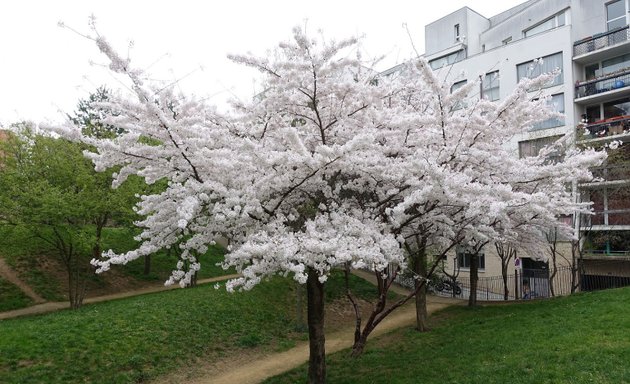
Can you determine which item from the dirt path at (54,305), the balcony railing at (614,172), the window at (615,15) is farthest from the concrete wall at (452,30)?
the dirt path at (54,305)

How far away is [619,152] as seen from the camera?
17.6 metres

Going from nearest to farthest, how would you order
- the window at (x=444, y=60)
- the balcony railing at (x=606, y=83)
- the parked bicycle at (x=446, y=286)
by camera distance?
the parked bicycle at (x=446, y=286) → the balcony railing at (x=606, y=83) → the window at (x=444, y=60)

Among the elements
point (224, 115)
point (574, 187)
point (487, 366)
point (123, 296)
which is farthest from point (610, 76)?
point (123, 296)

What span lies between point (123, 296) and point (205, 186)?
48.8 ft

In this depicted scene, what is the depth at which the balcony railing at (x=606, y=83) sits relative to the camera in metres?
22.3

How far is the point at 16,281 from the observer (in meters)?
17.8

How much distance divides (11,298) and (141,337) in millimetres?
9129

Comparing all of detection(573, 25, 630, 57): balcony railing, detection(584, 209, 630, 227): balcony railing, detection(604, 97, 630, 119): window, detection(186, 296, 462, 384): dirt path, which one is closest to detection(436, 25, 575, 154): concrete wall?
detection(573, 25, 630, 57): balcony railing

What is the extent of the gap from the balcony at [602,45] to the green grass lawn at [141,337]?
20.0 meters

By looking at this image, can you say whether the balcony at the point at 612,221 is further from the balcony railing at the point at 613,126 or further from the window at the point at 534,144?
the window at the point at 534,144

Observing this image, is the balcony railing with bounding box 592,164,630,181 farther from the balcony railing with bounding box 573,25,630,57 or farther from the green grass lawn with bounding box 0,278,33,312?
the green grass lawn with bounding box 0,278,33,312

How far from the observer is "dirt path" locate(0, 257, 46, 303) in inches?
678

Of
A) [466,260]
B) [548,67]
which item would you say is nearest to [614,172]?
[548,67]

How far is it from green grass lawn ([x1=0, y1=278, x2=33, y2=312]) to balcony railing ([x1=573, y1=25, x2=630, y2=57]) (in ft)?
90.9
